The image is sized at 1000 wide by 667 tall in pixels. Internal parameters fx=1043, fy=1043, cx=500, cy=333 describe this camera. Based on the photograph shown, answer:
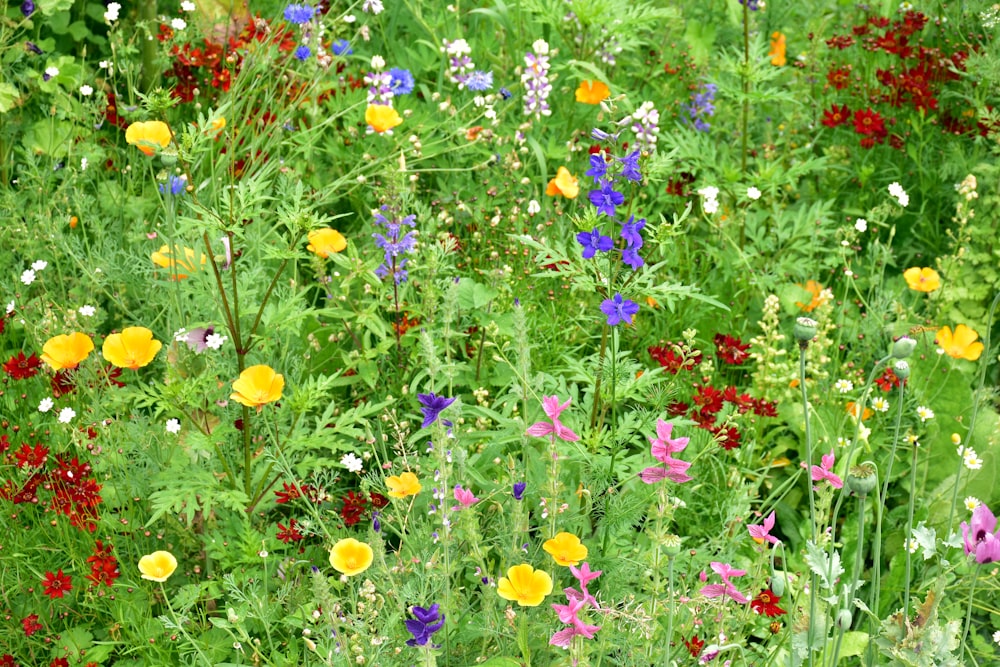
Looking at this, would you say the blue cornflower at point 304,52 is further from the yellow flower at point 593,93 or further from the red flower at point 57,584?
the red flower at point 57,584

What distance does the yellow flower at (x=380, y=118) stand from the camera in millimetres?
3062

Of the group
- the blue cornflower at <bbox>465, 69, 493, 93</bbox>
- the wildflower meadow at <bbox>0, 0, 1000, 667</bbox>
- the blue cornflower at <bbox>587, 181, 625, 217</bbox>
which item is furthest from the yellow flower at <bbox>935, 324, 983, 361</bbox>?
the blue cornflower at <bbox>465, 69, 493, 93</bbox>

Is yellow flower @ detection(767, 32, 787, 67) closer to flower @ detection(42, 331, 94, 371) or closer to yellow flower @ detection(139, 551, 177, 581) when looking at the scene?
flower @ detection(42, 331, 94, 371)

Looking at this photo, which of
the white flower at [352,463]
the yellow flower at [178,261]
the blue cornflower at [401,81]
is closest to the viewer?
the white flower at [352,463]

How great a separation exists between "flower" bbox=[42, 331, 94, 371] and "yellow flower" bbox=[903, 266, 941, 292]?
238 centimetres

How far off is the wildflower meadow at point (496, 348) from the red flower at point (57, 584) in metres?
0.07

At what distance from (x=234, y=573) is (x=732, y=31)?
3201 millimetres

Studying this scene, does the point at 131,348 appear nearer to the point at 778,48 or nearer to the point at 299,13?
the point at 299,13

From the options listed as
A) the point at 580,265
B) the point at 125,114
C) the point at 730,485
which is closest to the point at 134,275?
the point at 125,114

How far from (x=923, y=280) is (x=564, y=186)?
1.17 meters

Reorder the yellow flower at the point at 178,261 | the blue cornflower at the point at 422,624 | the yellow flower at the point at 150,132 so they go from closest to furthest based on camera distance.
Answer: the blue cornflower at the point at 422,624
the yellow flower at the point at 178,261
the yellow flower at the point at 150,132

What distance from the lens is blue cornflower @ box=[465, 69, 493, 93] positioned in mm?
3477

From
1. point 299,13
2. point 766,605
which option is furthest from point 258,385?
point 299,13

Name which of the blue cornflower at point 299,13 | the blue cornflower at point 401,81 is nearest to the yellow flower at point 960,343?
the blue cornflower at point 401,81
